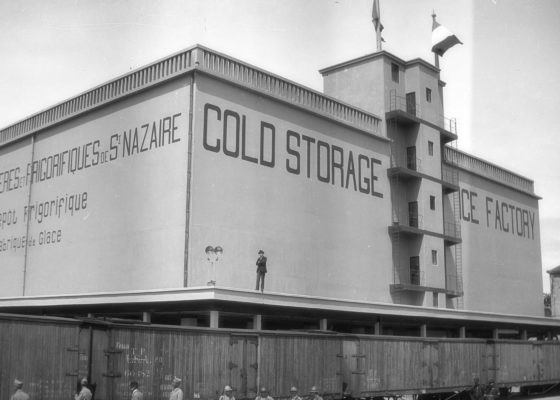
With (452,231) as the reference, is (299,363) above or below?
below

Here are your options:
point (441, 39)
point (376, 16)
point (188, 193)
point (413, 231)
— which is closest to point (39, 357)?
point (188, 193)

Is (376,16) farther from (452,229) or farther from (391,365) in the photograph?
(391,365)

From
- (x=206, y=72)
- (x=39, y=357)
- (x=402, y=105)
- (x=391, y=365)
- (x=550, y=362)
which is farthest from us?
(x=402, y=105)

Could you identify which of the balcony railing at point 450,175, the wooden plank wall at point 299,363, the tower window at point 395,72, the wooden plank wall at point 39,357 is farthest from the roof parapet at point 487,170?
the wooden plank wall at point 39,357

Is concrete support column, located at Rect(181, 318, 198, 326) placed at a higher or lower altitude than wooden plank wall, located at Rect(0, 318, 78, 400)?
higher

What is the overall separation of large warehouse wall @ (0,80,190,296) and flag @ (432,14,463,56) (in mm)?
23869

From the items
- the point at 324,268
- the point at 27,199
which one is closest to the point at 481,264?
the point at 324,268

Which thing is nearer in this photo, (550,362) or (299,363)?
(299,363)

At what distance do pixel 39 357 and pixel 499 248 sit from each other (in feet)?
145

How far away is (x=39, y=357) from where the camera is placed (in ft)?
55.8

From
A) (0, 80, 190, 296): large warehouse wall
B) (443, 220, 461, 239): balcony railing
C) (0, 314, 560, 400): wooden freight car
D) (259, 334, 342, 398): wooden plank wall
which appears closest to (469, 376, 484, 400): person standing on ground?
(0, 314, 560, 400): wooden freight car

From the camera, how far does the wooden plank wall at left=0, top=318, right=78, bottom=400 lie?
645 inches

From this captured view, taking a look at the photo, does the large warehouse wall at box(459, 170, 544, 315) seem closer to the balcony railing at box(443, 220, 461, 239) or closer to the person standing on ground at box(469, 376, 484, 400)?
the balcony railing at box(443, 220, 461, 239)

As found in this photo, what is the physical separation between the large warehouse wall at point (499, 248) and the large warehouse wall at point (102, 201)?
25924mm
